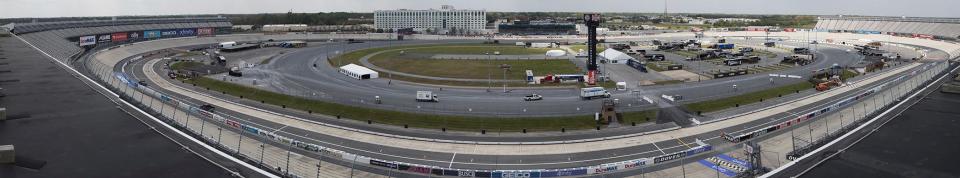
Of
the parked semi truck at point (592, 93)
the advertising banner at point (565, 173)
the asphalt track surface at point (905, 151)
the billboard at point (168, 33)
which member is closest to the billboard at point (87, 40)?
the billboard at point (168, 33)

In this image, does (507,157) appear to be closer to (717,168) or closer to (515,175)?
(515,175)

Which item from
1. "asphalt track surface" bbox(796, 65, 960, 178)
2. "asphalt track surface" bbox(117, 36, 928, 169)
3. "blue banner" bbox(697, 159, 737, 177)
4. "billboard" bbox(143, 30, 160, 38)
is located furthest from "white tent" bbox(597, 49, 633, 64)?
"billboard" bbox(143, 30, 160, 38)

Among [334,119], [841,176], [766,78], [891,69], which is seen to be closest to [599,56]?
[766,78]

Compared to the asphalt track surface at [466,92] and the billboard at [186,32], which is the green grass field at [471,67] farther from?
the billboard at [186,32]

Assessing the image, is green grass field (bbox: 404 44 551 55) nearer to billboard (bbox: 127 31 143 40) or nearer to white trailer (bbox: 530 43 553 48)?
white trailer (bbox: 530 43 553 48)

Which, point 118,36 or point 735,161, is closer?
point 735,161

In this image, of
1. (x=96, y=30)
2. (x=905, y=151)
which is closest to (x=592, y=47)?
(x=905, y=151)
